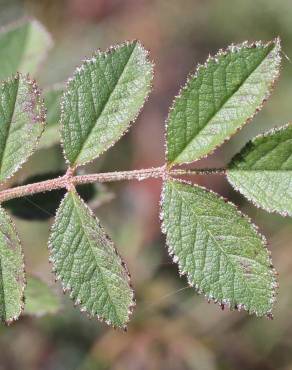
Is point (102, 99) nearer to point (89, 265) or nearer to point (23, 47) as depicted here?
point (89, 265)

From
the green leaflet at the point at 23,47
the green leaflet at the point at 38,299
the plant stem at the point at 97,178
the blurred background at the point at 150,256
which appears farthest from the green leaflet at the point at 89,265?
the blurred background at the point at 150,256

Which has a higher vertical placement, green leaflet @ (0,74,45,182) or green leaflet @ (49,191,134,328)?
green leaflet @ (0,74,45,182)

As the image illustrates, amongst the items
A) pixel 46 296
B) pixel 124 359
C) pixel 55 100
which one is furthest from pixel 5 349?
pixel 55 100

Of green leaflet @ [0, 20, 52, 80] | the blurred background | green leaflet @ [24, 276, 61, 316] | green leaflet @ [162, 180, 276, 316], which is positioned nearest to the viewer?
green leaflet @ [162, 180, 276, 316]

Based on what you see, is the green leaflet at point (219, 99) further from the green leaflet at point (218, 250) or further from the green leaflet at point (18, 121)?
the green leaflet at point (18, 121)

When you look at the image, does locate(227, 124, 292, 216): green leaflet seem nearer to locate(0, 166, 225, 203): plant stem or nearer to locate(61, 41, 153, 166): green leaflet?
locate(0, 166, 225, 203): plant stem

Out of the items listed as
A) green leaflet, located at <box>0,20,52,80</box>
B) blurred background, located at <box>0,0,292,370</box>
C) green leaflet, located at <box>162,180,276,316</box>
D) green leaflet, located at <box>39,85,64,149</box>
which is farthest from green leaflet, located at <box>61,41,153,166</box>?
blurred background, located at <box>0,0,292,370</box>
